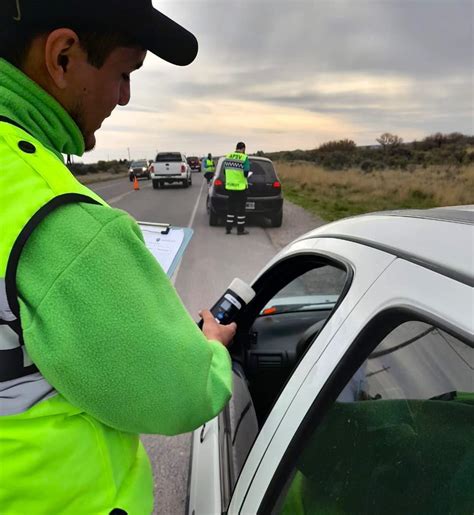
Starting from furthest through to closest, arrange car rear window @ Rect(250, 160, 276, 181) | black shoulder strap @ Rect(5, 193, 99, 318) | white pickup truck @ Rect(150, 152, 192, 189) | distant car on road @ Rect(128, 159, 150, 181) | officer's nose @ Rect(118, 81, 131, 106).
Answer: distant car on road @ Rect(128, 159, 150, 181)
white pickup truck @ Rect(150, 152, 192, 189)
car rear window @ Rect(250, 160, 276, 181)
officer's nose @ Rect(118, 81, 131, 106)
black shoulder strap @ Rect(5, 193, 99, 318)

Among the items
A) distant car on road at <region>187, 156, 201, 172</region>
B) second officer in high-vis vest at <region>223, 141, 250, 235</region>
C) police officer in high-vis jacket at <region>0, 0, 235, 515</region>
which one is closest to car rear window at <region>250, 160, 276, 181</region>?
second officer in high-vis vest at <region>223, 141, 250, 235</region>

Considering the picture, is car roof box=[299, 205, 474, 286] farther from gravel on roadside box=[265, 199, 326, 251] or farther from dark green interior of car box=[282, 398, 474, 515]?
gravel on roadside box=[265, 199, 326, 251]

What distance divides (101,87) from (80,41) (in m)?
0.10

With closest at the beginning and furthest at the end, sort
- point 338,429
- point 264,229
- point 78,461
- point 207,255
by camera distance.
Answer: point 78,461 < point 338,429 < point 207,255 < point 264,229

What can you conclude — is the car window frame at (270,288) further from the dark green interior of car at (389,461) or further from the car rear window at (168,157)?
the car rear window at (168,157)

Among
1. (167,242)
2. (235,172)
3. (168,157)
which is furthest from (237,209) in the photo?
(168,157)

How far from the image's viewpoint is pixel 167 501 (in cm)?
253

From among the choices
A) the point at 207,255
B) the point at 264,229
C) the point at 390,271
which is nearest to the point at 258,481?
the point at 390,271

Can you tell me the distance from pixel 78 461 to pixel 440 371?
0.76m

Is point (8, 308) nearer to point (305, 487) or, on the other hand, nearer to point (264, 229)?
point (305, 487)

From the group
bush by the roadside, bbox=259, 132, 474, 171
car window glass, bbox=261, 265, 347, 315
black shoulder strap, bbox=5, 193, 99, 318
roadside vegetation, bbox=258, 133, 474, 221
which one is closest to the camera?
black shoulder strap, bbox=5, 193, 99, 318

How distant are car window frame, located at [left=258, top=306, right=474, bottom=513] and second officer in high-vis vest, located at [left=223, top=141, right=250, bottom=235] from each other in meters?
9.46

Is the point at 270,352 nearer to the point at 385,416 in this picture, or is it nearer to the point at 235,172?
the point at 385,416

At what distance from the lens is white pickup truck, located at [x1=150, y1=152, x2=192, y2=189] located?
2598cm
